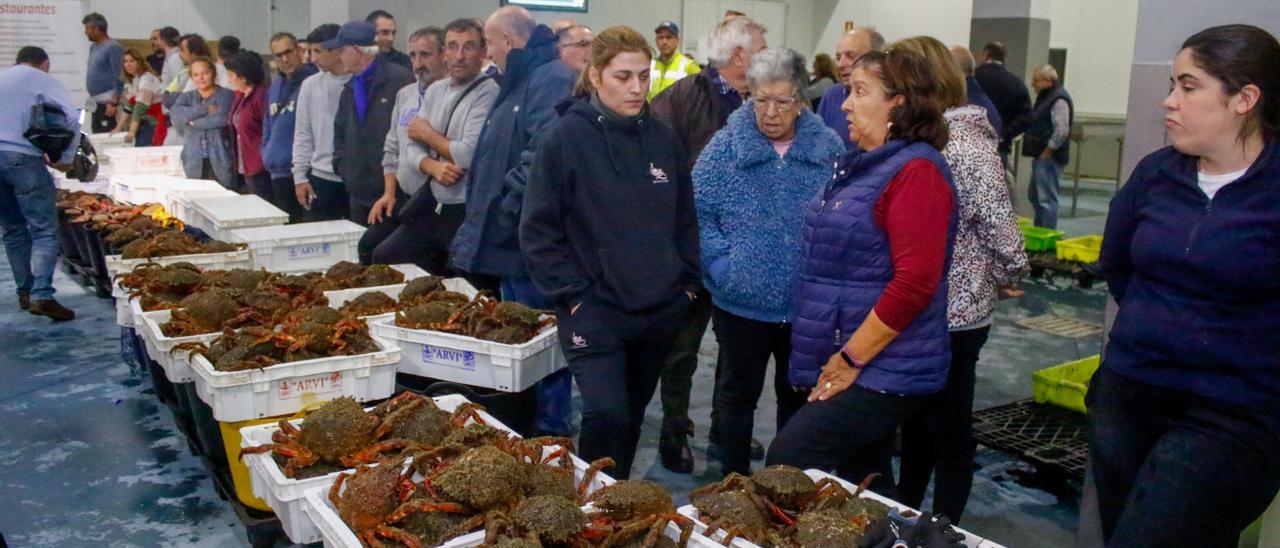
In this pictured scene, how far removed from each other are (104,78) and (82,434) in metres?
7.08

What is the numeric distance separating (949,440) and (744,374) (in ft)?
2.20

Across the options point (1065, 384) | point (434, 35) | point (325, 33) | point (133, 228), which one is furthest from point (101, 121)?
point (1065, 384)

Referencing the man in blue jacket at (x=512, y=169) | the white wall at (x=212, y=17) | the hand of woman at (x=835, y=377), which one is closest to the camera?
the hand of woman at (x=835, y=377)

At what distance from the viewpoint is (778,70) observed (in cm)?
338

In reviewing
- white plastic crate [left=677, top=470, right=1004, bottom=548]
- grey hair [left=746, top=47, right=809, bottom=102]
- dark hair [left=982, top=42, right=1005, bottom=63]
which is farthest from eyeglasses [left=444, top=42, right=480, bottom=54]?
dark hair [left=982, top=42, right=1005, bottom=63]

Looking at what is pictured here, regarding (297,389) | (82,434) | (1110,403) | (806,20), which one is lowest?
(82,434)

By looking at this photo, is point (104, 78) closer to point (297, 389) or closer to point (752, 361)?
point (297, 389)

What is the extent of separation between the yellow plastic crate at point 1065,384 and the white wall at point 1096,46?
10.8 m

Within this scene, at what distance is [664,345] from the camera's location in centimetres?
327

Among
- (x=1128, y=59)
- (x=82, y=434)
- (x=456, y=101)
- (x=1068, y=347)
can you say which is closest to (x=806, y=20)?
(x=1128, y=59)

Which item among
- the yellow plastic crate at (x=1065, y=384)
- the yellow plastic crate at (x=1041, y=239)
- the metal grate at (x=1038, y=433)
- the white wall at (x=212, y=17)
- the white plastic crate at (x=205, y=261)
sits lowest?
the metal grate at (x=1038, y=433)

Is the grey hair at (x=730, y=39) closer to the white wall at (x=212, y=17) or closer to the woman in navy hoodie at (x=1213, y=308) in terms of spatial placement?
the woman in navy hoodie at (x=1213, y=308)

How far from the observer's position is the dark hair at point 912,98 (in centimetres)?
255

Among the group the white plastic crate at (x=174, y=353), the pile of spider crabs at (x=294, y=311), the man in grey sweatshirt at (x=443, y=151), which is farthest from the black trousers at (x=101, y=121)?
the white plastic crate at (x=174, y=353)
